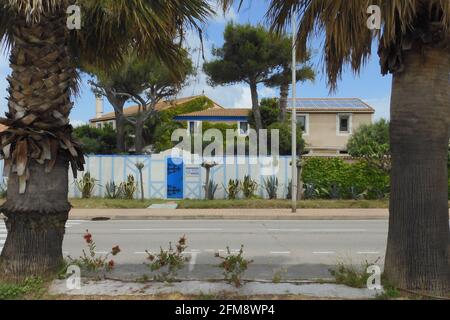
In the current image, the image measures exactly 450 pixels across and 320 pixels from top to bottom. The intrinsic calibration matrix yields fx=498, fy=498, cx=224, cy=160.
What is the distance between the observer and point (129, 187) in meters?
21.0

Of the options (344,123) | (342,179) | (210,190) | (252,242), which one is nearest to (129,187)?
(210,190)

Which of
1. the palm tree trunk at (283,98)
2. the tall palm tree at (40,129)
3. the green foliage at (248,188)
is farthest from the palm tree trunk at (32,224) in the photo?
the palm tree trunk at (283,98)

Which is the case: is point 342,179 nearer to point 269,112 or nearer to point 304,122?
point 269,112

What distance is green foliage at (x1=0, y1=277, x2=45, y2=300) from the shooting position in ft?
15.7

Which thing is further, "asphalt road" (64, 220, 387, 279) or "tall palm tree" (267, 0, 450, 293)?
"asphalt road" (64, 220, 387, 279)

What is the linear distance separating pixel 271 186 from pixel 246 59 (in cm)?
1075

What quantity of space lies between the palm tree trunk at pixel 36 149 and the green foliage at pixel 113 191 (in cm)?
1586

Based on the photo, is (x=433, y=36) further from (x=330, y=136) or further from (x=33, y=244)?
(x=330, y=136)

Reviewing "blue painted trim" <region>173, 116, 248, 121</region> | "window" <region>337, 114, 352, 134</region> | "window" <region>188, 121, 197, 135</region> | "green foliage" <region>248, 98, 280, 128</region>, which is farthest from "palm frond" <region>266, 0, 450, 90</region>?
"blue painted trim" <region>173, 116, 248, 121</region>

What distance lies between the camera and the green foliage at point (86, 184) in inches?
826

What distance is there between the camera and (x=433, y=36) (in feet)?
15.4

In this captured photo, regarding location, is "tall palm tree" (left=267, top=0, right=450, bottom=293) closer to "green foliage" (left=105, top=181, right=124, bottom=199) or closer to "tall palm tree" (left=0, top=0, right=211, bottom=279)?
"tall palm tree" (left=0, top=0, right=211, bottom=279)
